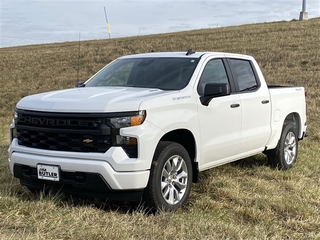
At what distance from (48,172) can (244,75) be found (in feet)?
10.6

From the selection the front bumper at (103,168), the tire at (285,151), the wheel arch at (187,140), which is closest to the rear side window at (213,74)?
the wheel arch at (187,140)

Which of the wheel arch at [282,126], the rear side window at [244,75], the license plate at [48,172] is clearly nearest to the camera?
the license plate at [48,172]

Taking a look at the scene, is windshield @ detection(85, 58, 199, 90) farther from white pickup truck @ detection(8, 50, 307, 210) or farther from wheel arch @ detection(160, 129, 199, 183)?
wheel arch @ detection(160, 129, 199, 183)

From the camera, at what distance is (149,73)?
18.9 ft

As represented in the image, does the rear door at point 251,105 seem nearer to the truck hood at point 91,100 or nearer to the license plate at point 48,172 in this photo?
the truck hood at point 91,100

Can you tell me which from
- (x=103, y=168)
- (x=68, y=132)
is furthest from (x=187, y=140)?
(x=68, y=132)

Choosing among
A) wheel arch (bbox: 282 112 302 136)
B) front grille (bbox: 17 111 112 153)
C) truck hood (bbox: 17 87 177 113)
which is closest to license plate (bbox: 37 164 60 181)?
front grille (bbox: 17 111 112 153)

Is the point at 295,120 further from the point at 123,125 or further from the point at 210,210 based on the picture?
the point at 123,125

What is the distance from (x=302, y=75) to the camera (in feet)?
63.9

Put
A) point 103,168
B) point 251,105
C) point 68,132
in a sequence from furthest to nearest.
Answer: point 251,105 → point 68,132 → point 103,168

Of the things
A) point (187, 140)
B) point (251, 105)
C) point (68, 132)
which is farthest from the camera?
point (251, 105)

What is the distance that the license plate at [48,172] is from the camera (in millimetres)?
4465

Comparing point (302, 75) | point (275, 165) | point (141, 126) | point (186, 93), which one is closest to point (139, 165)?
point (141, 126)

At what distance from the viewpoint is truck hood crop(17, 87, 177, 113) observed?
14.3ft
